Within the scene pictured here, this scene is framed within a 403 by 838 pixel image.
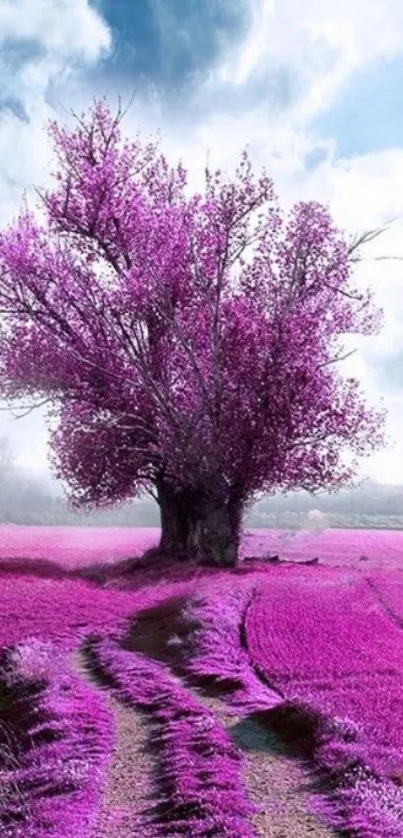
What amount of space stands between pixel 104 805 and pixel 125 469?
2569 centimetres

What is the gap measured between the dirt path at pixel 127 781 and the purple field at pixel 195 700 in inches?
1.0

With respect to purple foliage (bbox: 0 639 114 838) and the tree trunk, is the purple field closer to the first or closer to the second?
purple foliage (bbox: 0 639 114 838)

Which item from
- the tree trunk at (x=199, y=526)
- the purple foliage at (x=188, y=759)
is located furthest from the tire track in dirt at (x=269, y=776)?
the tree trunk at (x=199, y=526)

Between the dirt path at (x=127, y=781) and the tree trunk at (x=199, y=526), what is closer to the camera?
the dirt path at (x=127, y=781)

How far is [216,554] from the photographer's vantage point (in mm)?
32688

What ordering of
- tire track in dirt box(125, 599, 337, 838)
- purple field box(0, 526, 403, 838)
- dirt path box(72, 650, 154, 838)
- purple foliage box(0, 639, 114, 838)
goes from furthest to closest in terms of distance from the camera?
purple field box(0, 526, 403, 838) < purple foliage box(0, 639, 114, 838) < dirt path box(72, 650, 154, 838) < tire track in dirt box(125, 599, 337, 838)

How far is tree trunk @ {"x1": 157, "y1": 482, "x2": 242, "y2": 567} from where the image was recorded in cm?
3294

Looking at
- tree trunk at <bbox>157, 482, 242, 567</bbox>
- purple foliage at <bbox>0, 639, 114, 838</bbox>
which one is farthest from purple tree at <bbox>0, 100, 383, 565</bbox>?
purple foliage at <bbox>0, 639, 114, 838</bbox>

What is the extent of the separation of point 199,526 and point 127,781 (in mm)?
23202

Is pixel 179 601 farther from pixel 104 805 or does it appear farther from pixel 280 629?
pixel 104 805

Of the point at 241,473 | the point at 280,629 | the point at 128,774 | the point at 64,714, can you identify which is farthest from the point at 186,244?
the point at 128,774

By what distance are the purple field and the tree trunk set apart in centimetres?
457

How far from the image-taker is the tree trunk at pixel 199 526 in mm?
32938

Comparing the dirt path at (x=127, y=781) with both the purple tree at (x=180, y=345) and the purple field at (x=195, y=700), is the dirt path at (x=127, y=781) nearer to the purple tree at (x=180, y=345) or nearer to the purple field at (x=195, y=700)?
the purple field at (x=195, y=700)
